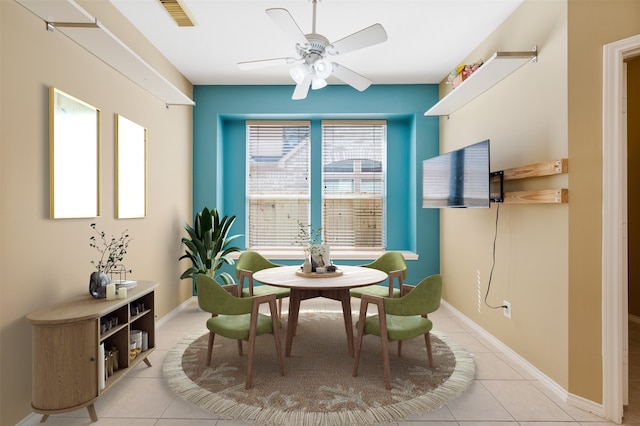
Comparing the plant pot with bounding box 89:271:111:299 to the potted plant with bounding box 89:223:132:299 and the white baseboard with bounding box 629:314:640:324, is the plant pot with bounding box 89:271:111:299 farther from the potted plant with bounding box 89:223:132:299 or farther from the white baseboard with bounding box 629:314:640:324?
the white baseboard with bounding box 629:314:640:324

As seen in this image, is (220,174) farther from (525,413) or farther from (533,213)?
(525,413)

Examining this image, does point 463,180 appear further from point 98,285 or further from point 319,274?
point 98,285

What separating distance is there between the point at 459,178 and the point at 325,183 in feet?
7.54

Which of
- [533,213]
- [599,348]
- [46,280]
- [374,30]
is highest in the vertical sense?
[374,30]

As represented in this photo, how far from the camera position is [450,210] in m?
4.46

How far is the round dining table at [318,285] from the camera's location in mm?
2811

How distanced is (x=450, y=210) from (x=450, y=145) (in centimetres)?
82

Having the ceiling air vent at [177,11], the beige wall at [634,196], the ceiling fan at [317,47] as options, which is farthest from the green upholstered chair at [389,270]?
the ceiling air vent at [177,11]

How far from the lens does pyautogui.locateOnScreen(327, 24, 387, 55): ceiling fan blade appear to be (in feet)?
7.35

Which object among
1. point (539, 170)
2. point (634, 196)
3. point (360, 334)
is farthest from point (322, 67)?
point (634, 196)

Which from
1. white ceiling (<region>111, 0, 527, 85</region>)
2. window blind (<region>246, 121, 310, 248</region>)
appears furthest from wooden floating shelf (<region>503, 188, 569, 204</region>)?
window blind (<region>246, 121, 310, 248</region>)

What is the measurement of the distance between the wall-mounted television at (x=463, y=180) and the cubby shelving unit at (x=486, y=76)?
0.61 m

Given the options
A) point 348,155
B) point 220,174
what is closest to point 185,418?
point 220,174

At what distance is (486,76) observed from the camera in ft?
10.2
